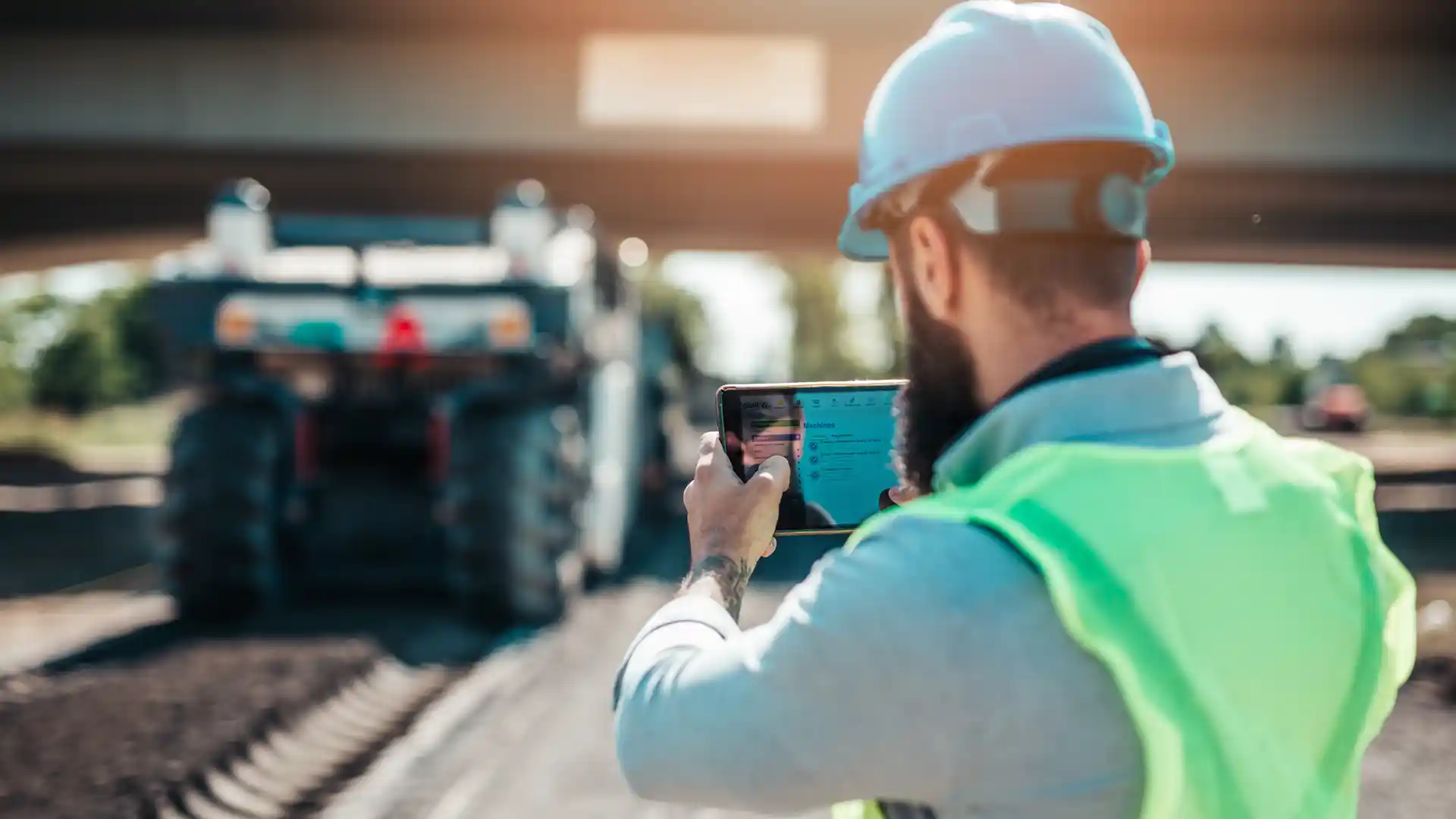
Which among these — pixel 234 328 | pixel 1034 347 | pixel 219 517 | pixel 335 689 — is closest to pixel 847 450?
pixel 1034 347

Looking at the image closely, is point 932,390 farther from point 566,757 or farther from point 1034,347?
point 566,757

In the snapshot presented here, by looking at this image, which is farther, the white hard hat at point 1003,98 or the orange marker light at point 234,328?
the orange marker light at point 234,328

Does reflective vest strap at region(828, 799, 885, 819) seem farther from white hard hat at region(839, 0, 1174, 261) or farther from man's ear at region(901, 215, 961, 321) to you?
white hard hat at region(839, 0, 1174, 261)

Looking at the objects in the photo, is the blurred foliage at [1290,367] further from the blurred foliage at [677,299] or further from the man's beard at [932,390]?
the man's beard at [932,390]

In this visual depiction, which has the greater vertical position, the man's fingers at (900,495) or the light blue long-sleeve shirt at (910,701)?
the man's fingers at (900,495)

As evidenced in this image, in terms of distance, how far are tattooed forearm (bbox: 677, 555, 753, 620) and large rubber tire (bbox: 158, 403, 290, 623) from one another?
7.88m

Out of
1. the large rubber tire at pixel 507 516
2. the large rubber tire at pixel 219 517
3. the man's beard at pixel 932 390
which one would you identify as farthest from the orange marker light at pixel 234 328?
the man's beard at pixel 932 390

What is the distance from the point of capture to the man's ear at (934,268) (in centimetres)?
168

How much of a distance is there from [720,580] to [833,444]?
0.32 meters

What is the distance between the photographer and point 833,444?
200 cm

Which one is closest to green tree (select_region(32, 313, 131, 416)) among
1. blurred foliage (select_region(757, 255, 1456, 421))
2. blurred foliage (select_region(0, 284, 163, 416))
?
blurred foliage (select_region(0, 284, 163, 416))

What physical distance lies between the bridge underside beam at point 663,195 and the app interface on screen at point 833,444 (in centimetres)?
1935

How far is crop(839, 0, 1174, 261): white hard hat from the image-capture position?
5.42 feet

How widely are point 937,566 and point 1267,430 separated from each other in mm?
559
